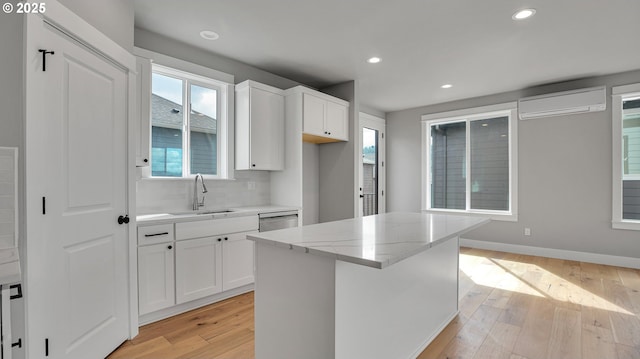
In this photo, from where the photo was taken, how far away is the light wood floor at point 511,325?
2158 millimetres

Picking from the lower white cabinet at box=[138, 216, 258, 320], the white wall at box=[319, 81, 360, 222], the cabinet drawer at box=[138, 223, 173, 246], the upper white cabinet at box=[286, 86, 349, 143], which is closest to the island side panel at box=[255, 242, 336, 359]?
the lower white cabinet at box=[138, 216, 258, 320]

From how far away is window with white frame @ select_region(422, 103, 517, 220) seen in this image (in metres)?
5.13

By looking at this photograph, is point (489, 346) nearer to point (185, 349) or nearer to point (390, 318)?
point (390, 318)

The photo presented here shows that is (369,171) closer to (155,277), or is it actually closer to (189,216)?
(189,216)

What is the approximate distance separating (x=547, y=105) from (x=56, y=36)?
5511 millimetres

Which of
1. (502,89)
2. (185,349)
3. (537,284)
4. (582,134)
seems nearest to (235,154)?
(185,349)

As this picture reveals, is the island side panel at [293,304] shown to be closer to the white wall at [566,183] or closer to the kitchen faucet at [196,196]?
the kitchen faucet at [196,196]

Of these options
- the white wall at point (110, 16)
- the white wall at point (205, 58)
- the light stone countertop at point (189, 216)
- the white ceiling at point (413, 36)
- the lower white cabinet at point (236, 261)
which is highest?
the white ceiling at point (413, 36)

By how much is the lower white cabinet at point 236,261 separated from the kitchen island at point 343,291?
1.33 m

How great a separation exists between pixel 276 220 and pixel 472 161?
12.6ft

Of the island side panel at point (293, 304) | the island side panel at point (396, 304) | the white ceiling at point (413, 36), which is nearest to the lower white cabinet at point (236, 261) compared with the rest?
the island side panel at point (293, 304)

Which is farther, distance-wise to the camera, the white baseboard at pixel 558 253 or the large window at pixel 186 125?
the white baseboard at pixel 558 253

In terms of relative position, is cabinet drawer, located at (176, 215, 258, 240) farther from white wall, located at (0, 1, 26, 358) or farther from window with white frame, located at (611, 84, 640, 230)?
window with white frame, located at (611, 84, 640, 230)

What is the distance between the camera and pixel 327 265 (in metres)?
1.42
